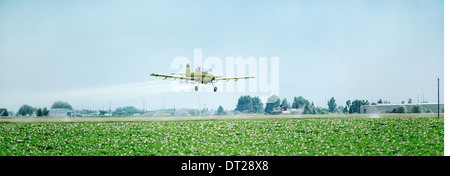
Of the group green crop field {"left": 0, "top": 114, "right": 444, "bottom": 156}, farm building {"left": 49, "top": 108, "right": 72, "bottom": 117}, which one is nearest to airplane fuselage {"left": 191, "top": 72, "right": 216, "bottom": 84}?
green crop field {"left": 0, "top": 114, "right": 444, "bottom": 156}

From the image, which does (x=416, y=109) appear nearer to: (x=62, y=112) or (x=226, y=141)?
(x=226, y=141)

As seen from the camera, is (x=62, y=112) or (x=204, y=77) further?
(x=62, y=112)

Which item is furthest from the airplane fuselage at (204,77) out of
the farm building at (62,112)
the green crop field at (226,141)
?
the farm building at (62,112)

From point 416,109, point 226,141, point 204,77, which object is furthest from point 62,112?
point 416,109

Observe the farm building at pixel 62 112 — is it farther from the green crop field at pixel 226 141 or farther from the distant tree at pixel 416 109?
the distant tree at pixel 416 109

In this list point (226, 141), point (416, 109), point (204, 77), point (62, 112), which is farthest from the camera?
point (416, 109)

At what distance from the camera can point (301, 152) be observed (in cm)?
712

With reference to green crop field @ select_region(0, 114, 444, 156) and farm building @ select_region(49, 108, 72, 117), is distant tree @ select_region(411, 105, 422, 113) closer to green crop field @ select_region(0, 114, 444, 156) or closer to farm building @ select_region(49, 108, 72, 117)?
green crop field @ select_region(0, 114, 444, 156)

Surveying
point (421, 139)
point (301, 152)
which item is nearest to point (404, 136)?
point (421, 139)

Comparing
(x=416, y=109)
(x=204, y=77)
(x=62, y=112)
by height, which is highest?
(x=204, y=77)

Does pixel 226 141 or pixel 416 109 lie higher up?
pixel 416 109
